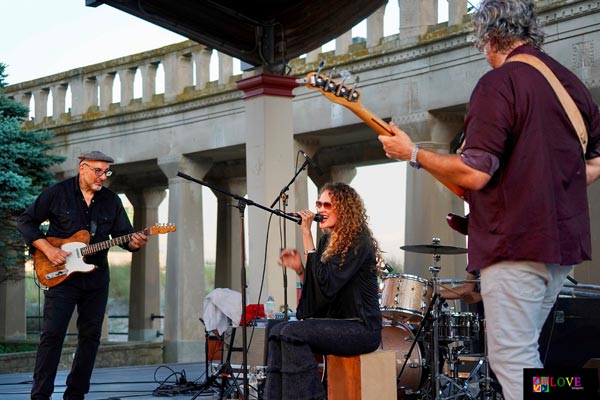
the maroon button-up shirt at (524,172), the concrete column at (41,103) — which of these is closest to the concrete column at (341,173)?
the concrete column at (41,103)

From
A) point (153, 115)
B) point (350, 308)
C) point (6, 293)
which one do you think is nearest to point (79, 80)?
point (153, 115)

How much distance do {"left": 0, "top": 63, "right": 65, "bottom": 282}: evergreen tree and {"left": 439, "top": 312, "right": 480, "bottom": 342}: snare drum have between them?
10.2 meters

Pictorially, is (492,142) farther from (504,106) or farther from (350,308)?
(350,308)

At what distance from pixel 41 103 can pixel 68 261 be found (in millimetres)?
14208

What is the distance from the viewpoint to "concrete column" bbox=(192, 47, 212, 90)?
18.5 metres

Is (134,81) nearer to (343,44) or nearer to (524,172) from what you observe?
(343,44)

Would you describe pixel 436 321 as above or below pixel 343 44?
below

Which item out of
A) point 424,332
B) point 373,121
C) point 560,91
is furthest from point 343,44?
point 560,91

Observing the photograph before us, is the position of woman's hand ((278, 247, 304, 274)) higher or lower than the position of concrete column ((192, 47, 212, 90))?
lower

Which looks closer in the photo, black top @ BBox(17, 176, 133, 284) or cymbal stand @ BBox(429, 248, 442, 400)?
black top @ BBox(17, 176, 133, 284)

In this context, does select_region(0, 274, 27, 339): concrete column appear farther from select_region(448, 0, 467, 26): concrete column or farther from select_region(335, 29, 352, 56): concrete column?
select_region(448, 0, 467, 26): concrete column

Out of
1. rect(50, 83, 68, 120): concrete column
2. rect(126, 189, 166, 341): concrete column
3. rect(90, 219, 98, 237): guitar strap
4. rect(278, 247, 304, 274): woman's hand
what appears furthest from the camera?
rect(126, 189, 166, 341): concrete column

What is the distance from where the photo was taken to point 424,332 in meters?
9.88

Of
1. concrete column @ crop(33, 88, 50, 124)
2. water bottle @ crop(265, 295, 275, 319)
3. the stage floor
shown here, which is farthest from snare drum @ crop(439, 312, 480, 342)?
concrete column @ crop(33, 88, 50, 124)
